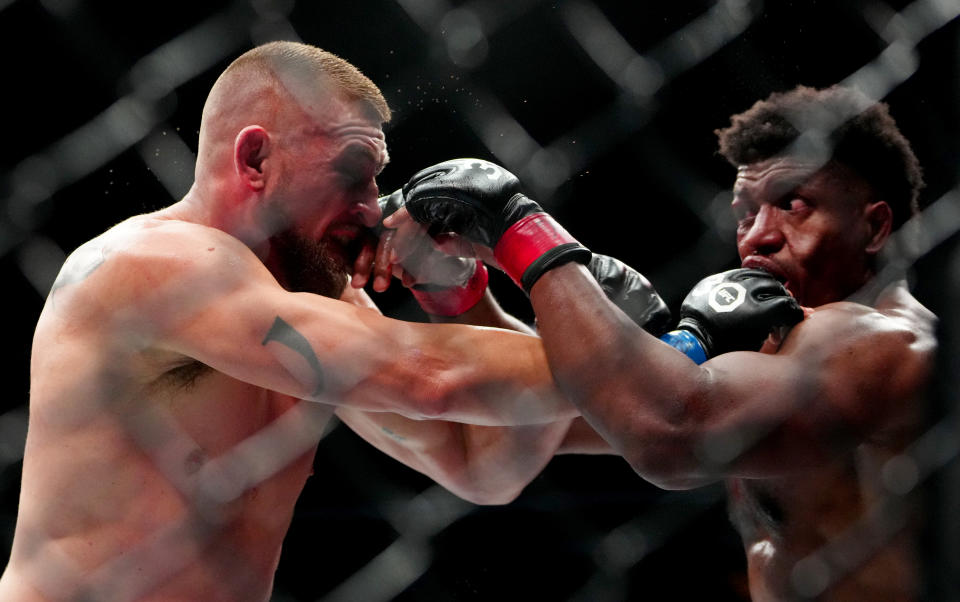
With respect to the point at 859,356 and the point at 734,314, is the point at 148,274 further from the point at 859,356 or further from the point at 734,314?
the point at 859,356

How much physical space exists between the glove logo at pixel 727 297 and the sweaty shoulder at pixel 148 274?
787mm

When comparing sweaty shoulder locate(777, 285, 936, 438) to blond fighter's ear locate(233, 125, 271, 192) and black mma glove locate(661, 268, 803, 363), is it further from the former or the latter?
blond fighter's ear locate(233, 125, 271, 192)

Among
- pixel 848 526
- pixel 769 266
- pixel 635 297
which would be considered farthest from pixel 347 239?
pixel 848 526

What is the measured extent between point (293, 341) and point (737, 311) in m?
0.78

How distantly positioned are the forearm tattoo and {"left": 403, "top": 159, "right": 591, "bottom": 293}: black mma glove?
36 cm

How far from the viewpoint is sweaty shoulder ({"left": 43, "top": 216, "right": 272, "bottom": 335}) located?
144 cm

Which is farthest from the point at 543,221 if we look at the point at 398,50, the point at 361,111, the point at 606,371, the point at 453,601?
the point at 453,601

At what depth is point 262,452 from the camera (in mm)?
1733

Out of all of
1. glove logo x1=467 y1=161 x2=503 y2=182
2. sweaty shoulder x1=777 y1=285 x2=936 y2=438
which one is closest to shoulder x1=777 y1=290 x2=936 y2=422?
sweaty shoulder x1=777 y1=285 x2=936 y2=438

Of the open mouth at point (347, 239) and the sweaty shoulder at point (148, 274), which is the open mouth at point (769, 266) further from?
the sweaty shoulder at point (148, 274)

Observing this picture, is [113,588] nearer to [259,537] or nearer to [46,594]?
[46,594]

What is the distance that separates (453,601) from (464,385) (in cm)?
305

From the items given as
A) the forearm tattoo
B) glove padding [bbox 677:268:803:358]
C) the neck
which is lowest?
glove padding [bbox 677:268:803:358]

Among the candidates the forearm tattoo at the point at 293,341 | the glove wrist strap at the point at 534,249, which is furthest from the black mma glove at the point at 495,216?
the forearm tattoo at the point at 293,341
